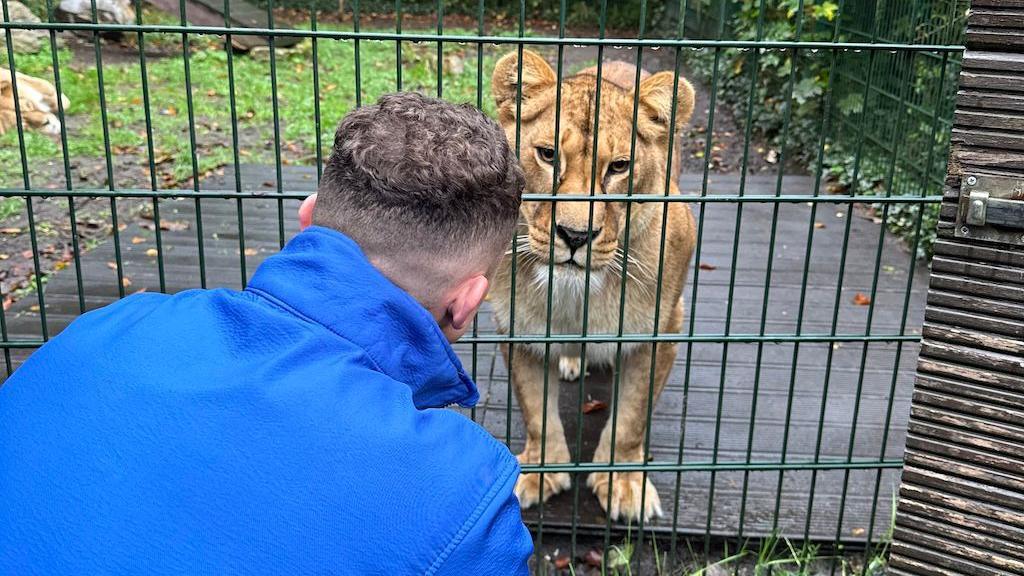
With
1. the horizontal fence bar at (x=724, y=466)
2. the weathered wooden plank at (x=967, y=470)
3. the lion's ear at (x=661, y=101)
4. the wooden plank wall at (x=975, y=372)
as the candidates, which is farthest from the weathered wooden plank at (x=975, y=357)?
the lion's ear at (x=661, y=101)

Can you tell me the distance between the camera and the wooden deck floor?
3855 millimetres

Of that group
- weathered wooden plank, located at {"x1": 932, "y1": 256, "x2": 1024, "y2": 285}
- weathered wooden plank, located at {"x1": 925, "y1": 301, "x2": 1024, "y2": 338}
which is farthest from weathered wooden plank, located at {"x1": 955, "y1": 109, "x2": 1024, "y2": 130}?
weathered wooden plank, located at {"x1": 925, "y1": 301, "x2": 1024, "y2": 338}

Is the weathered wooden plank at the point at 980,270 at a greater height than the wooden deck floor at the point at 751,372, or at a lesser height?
greater

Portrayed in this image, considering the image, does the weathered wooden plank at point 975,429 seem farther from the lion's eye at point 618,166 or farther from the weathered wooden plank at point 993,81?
the lion's eye at point 618,166

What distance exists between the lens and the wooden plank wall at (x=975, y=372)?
240 centimetres

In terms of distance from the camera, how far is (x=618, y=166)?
3.76 m

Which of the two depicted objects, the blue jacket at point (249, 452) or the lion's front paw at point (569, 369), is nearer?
the blue jacket at point (249, 452)

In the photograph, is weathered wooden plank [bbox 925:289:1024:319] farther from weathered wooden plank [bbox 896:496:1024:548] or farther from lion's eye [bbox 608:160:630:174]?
lion's eye [bbox 608:160:630:174]

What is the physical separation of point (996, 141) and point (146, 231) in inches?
225

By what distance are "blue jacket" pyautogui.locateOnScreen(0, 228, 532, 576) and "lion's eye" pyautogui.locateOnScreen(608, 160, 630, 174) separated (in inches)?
90.1

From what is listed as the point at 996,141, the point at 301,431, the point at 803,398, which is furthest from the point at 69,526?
the point at 803,398

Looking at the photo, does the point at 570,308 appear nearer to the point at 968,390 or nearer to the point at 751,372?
the point at 751,372

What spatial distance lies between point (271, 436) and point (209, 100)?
37.7 ft

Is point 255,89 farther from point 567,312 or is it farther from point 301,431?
point 301,431
